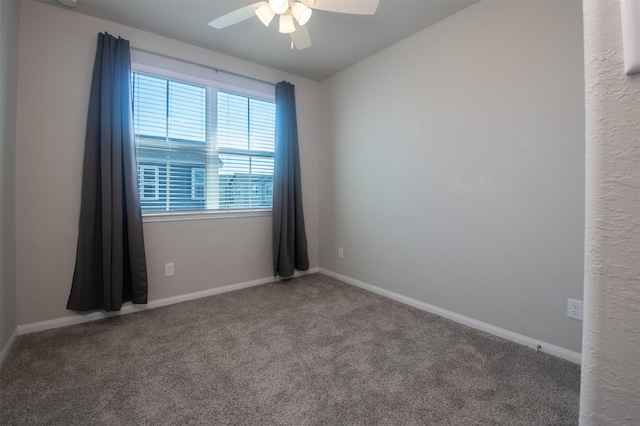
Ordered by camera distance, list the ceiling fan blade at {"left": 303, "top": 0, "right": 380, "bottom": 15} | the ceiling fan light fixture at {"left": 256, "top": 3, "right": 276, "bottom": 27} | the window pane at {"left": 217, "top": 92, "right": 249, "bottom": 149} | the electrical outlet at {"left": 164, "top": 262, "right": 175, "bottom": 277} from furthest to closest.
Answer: the window pane at {"left": 217, "top": 92, "right": 249, "bottom": 149} → the electrical outlet at {"left": 164, "top": 262, "right": 175, "bottom": 277} → the ceiling fan light fixture at {"left": 256, "top": 3, "right": 276, "bottom": 27} → the ceiling fan blade at {"left": 303, "top": 0, "right": 380, "bottom": 15}

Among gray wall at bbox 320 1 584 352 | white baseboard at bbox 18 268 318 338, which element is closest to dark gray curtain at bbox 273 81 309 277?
white baseboard at bbox 18 268 318 338

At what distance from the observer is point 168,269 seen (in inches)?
102

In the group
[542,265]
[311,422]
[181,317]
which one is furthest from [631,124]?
[181,317]

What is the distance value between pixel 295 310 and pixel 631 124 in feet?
7.87

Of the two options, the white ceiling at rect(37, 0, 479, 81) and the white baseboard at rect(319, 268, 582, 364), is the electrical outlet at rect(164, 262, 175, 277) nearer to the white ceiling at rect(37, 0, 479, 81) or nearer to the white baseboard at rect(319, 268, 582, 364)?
the white baseboard at rect(319, 268, 582, 364)

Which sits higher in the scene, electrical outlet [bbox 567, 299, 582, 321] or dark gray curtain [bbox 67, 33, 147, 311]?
dark gray curtain [bbox 67, 33, 147, 311]

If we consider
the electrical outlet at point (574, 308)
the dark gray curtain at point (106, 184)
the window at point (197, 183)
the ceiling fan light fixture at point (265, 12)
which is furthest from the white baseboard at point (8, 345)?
the electrical outlet at point (574, 308)

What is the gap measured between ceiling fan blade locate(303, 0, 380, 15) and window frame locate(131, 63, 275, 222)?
1.41m

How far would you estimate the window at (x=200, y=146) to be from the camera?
2.49 m

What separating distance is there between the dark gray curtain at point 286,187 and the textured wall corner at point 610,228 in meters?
2.84

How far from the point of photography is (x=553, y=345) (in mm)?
1771

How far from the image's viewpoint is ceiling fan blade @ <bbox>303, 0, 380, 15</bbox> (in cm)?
164

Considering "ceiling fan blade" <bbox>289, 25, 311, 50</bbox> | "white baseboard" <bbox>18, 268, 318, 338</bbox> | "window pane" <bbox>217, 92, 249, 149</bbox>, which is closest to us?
"ceiling fan blade" <bbox>289, 25, 311, 50</bbox>

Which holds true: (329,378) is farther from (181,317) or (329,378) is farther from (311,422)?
(181,317)
